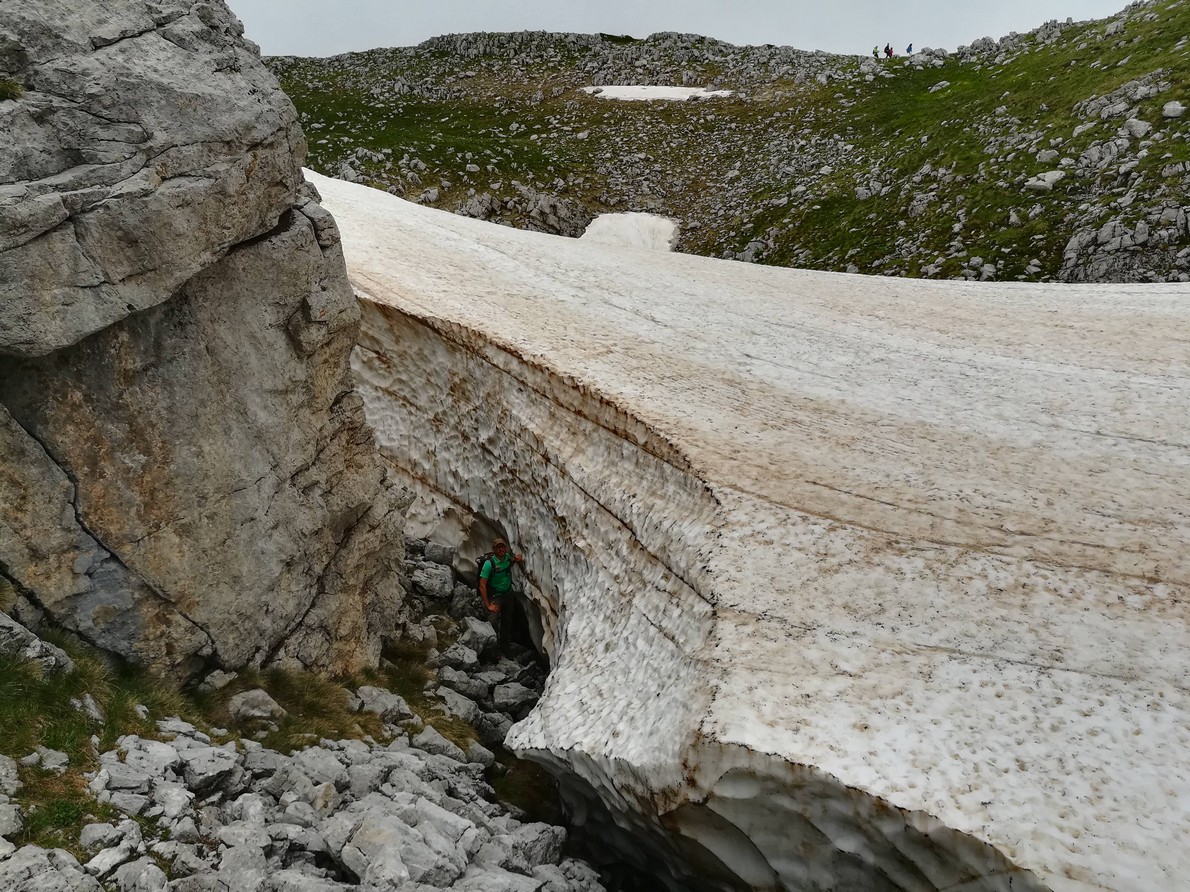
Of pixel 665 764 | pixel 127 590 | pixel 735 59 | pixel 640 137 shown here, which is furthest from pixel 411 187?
pixel 665 764

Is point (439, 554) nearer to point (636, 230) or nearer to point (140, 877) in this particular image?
Result: point (140, 877)

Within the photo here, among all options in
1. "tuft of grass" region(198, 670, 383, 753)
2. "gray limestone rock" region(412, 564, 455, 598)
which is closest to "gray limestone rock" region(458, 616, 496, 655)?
"gray limestone rock" region(412, 564, 455, 598)

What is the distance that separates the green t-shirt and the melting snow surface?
7442 centimetres

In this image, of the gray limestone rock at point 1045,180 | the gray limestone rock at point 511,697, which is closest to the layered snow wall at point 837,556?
the gray limestone rock at point 511,697

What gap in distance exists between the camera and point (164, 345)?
1203 cm

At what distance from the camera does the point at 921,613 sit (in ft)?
35.9

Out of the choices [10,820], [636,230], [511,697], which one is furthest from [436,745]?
[636,230]

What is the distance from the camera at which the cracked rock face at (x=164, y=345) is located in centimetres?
1042

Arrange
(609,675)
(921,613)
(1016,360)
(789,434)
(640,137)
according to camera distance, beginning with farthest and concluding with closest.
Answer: (640,137) → (1016,360) → (789,434) → (609,675) → (921,613)

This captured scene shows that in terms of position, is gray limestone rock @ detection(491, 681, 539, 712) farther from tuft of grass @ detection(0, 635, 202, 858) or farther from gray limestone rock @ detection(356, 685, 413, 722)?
tuft of grass @ detection(0, 635, 202, 858)

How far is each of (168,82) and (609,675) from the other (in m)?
11.3

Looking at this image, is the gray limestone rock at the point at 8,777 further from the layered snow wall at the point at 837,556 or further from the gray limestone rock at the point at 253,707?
the layered snow wall at the point at 837,556

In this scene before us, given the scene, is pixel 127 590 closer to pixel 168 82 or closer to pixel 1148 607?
pixel 168 82

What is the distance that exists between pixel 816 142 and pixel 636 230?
1758cm
